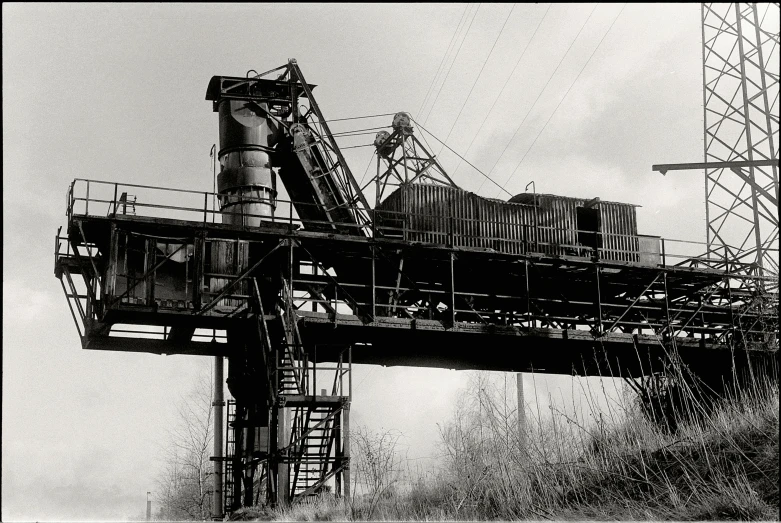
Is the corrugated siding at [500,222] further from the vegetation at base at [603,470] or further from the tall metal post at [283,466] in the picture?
the vegetation at base at [603,470]

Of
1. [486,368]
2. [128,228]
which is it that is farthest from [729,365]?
[128,228]

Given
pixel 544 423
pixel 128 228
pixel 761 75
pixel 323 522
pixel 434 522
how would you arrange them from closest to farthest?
pixel 434 522, pixel 544 423, pixel 323 522, pixel 128 228, pixel 761 75

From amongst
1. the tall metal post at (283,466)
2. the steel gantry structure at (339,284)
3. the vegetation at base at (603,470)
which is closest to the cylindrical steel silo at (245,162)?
the steel gantry structure at (339,284)

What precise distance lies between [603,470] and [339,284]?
12253 mm

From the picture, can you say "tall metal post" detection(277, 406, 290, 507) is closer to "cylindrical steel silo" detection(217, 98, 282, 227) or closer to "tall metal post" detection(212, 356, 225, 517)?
"tall metal post" detection(212, 356, 225, 517)

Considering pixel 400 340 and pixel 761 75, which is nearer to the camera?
pixel 400 340

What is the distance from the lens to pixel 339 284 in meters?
24.5

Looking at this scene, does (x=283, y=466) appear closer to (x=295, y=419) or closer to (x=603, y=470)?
(x=295, y=419)

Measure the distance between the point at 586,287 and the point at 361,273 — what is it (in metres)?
7.45

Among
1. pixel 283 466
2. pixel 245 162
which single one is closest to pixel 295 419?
pixel 283 466

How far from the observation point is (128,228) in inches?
925

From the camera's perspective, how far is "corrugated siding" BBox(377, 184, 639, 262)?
1078 inches

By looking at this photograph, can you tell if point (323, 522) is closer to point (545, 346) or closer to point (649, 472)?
point (649, 472)

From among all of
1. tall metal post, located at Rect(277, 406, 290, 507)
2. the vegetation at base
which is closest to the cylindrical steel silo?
tall metal post, located at Rect(277, 406, 290, 507)
